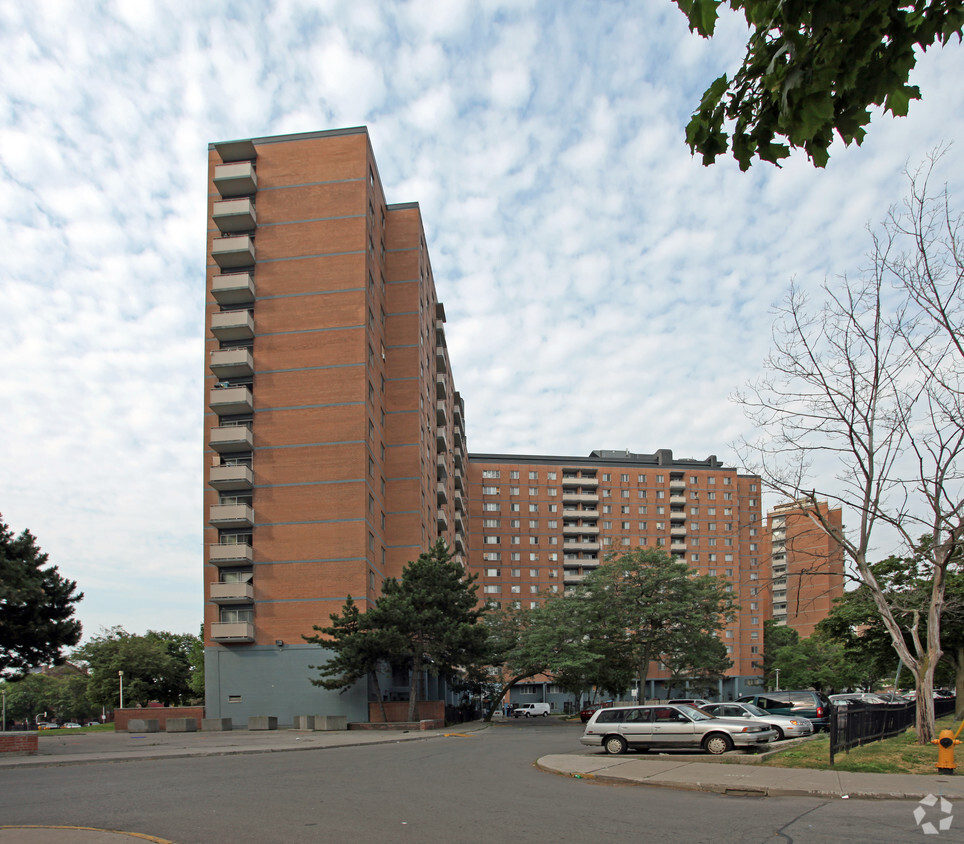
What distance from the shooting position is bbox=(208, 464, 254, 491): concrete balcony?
48438 millimetres

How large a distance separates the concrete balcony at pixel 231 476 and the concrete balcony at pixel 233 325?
846cm

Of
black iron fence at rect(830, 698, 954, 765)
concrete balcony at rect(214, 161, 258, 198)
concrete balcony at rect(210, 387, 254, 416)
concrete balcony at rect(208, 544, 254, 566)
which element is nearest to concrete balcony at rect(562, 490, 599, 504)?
concrete balcony at rect(210, 387, 254, 416)

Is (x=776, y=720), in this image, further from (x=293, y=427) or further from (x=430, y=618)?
Answer: (x=293, y=427)

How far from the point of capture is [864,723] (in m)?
20.3

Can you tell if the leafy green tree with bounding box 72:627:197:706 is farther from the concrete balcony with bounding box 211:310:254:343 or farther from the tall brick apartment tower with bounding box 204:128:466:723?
the concrete balcony with bounding box 211:310:254:343

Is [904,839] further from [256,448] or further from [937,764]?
[256,448]

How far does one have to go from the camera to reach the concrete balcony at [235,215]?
52.1m

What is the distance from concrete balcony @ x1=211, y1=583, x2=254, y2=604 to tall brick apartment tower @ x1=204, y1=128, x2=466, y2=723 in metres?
0.10

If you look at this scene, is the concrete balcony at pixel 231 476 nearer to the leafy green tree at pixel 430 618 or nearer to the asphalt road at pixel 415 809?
the leafy green tree at pixel 430 618

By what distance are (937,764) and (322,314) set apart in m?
42.0

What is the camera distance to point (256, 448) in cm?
5016

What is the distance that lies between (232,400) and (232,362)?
236 centimetres

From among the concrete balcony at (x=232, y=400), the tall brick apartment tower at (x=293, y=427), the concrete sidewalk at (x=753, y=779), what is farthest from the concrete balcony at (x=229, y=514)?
the concrete sidewalk at (x=753, y=779)

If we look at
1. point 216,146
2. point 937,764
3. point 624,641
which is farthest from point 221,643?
point 937,764
